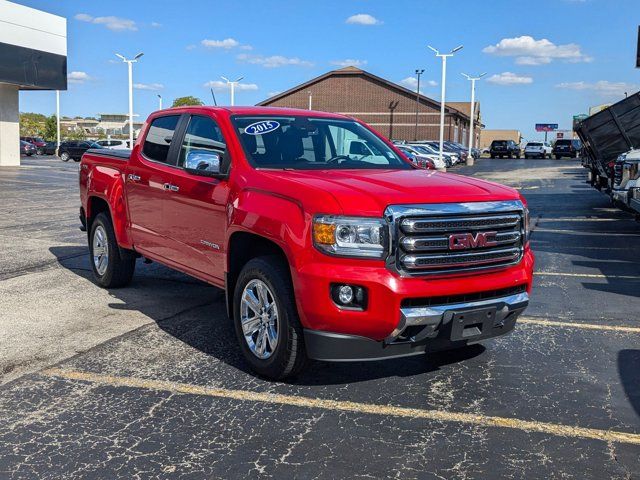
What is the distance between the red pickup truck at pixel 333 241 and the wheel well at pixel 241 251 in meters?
0.01

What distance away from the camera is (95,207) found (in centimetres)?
792

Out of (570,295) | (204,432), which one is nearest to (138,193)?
(204,432)

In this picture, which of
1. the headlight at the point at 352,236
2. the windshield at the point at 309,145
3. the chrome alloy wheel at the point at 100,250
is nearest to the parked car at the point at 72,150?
the chrome alloy wheel at the point at 100,250

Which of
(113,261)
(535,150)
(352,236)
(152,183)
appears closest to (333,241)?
(352,236)

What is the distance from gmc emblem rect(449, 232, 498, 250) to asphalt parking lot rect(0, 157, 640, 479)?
102 cm

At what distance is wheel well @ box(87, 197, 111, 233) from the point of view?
7.78 metres

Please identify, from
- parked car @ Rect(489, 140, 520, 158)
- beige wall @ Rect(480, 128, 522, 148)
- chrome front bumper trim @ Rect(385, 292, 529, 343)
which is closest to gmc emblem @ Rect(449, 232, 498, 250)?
chrome front bumper trim @ Rect(385, 292, 529, 343)

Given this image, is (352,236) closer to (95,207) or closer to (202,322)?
(202,322)

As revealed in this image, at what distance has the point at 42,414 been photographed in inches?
166

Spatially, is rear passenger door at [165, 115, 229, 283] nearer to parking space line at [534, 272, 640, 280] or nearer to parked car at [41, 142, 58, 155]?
parking space line at [534, 272, 640, 280]

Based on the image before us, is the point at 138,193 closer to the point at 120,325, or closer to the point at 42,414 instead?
the point at 120,325

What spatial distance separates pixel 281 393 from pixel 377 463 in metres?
1.17

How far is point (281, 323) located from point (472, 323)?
1230 mm

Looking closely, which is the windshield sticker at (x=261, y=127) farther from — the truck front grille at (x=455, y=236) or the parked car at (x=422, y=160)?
the parked car at (x=422, y=160)
